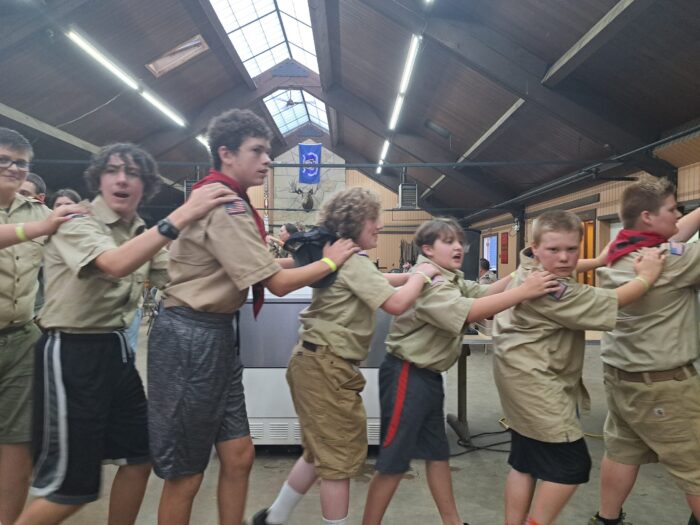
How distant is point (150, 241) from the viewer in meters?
1.44

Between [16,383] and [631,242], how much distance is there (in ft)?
8.17

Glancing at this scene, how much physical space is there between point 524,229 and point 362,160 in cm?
880

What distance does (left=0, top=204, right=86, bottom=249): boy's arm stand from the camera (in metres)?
1.60

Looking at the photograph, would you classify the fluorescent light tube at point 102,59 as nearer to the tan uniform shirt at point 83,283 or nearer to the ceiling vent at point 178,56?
the ceiling vent at point 178,56

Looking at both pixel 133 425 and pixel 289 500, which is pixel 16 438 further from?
pixel 289 500

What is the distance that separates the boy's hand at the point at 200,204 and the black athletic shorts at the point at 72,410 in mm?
510

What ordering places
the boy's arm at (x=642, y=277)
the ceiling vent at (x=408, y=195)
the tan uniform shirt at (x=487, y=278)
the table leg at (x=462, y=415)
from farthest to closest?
the ceiling vent at (x=408, y=195)
the tan uniform shirt at (x=487, y=278)
the table leg at (x=462, y=415)
the boy's arm at (x=642, y=277)

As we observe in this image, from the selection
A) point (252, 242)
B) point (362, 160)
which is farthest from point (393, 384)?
point (362, 160)

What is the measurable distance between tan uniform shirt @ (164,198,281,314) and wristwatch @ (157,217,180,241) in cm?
9

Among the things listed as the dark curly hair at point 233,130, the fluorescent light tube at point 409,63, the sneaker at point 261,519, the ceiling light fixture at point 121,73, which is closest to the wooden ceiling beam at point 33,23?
the ceiling light fixture at point 121,73

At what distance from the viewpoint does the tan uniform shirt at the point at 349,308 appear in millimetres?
1805

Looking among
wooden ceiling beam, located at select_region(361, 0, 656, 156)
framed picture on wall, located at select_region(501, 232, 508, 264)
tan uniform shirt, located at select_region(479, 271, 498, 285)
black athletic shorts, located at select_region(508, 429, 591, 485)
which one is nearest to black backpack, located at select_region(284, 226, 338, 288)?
black athletic shorts, located at select_region(508, 429, 591, 485)

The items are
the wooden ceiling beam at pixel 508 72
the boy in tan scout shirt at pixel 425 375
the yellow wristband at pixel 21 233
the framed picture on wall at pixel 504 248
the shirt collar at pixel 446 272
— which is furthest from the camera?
the framed picture on wall at pixel 504 248

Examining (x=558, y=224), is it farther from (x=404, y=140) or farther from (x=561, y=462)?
(x=404, y=140)
